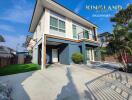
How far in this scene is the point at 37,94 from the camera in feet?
12.3

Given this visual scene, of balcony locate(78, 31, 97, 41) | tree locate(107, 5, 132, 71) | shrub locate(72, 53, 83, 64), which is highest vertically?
balcony locate(78, 31, 97, 41)

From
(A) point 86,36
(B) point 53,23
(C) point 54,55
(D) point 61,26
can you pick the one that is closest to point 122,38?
(D) point 61,26

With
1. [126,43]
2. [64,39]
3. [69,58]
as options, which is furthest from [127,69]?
[64,39]

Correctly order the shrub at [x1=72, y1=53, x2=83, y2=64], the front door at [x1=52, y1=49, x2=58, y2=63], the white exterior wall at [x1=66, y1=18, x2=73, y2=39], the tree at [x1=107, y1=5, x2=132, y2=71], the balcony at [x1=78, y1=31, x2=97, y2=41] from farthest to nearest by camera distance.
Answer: the front door at [x1=52, y1=49, x2=58, y2=63] < the balcony at [x1=78, y1=31, x2=97, y2=41] < the white exterior wall at [x1=66, y1=18, x2=73, y2=39] < the shrub at [x1=72, y1=53, x2=83, y2=64] < the tree at [x1=107, y1=5, x2=132, y2=71]

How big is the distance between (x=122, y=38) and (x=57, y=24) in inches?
271

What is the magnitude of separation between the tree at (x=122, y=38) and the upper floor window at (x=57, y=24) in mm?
5561

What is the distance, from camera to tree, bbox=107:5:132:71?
7305 mm

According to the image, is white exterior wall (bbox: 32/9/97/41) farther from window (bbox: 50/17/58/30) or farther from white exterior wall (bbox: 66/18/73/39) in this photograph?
window (bbox: 50/17/58/30)

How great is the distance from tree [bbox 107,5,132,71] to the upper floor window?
556cm

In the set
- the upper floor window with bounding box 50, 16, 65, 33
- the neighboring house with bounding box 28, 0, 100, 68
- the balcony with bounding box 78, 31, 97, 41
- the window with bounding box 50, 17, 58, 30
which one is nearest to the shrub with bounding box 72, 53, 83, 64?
the neighboring house with bounding box 28, 0, 100, 68

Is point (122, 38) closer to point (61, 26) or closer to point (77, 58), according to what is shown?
point (77, 58)

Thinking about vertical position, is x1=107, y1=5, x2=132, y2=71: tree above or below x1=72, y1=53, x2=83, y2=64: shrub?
above

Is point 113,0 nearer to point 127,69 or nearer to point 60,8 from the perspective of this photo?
point 60,8

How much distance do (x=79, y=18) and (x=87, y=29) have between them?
3.62 metres
